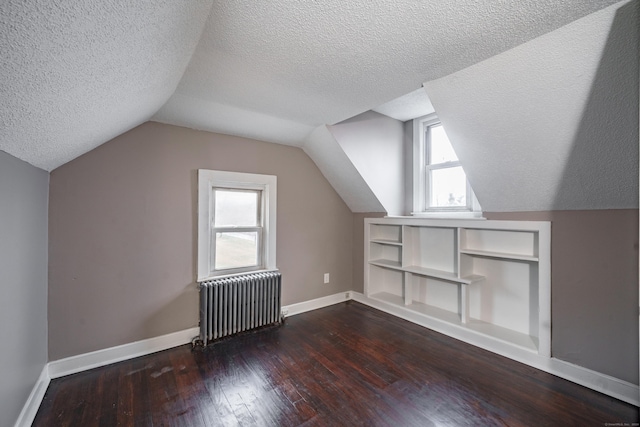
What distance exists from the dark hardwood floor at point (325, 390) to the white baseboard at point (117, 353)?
0.07 m

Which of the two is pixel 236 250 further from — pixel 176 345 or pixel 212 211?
pixel 176 345

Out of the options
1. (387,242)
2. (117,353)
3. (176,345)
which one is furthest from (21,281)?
(387,242)

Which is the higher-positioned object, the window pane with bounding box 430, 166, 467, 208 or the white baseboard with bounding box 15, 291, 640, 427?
the window pane with bounding box 430, 166, 467, 208

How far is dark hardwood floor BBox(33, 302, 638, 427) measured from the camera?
5.82 ft

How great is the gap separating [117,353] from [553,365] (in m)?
3.69

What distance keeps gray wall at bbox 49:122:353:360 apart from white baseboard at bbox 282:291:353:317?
1.12 metres

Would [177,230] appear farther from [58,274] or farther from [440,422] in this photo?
[440,422]

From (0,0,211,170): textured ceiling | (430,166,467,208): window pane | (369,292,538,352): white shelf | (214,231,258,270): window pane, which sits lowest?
(369,292,538,352): white shelf

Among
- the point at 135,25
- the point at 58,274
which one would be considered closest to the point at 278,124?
the point at 135,25

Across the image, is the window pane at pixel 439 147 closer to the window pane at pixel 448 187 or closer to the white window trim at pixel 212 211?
the window pane at pixel 448 187

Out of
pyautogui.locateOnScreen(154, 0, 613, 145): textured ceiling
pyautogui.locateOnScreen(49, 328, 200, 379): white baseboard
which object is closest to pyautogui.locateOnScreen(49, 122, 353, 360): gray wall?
pyautogui.locateOnScreen(49, 328, 200, 379): white baseboard

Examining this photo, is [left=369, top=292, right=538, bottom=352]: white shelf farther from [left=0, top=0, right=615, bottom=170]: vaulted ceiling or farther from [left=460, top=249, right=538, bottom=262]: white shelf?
[left=0, top=0, right=615, bottom=170]: vaulted ceiling

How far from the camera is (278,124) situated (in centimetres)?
297

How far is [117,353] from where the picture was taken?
7.96ft
